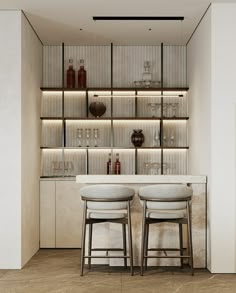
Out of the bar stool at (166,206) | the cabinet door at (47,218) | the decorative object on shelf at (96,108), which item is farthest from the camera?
the decorative object on shelf at (96,108)

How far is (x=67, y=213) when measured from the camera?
7.93m

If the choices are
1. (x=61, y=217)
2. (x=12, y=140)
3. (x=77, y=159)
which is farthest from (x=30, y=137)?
(x=61, y=217)

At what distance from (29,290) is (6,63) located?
2618mm

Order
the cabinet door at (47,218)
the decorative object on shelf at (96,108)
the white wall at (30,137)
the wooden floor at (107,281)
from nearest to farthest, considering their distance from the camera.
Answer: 1. the wooden floor at (107,281)
2. the white wall at (30,137)
3. the cabinet door at (47,218)
4. the decorative object on shelf at (96,108)

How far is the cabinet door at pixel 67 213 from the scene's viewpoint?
7.92 m

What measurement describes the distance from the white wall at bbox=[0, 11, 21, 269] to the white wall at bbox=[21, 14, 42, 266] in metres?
0.10

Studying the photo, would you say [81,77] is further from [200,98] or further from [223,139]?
[223,139]

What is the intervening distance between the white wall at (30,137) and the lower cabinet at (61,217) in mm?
244

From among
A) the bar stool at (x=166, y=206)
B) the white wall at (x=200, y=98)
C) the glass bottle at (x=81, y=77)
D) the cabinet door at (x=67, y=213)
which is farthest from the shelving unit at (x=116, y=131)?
the bar stool at (x=166, y=206)

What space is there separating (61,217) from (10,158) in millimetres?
1901

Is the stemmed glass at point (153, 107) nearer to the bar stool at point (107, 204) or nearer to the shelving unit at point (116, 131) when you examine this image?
Answer: the shelving unit at point (116, 131)

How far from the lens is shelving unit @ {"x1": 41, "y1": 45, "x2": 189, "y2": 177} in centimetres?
820

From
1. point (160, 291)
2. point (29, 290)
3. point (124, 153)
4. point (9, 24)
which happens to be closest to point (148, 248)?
point (160, 291)

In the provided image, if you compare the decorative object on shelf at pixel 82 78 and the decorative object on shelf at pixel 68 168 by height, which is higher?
the decorative object on shelf at pixel 82 78
